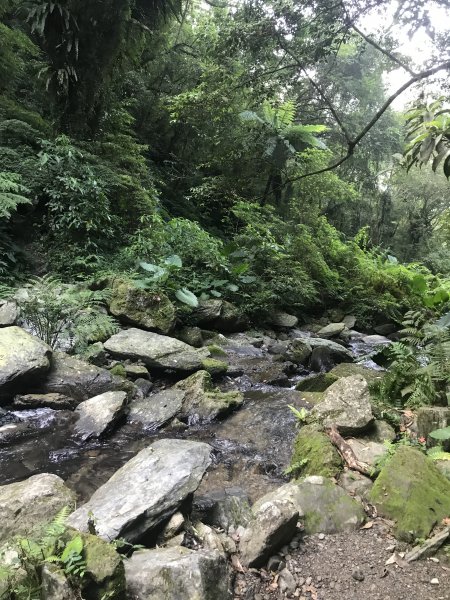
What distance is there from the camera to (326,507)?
2.94 metres

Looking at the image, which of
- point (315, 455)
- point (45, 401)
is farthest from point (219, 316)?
point (315, 455)

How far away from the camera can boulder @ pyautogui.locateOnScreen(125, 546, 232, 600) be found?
2.03m

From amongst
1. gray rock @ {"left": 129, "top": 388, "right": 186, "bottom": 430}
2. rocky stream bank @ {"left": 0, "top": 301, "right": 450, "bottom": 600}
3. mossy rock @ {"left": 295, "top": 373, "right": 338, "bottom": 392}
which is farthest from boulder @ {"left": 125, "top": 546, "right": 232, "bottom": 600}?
mossy rock @ {"left": 295, "top": 373, "right": 338, "bottom": 392}

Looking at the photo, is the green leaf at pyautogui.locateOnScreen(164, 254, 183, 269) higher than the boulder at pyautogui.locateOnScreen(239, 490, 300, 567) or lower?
higher

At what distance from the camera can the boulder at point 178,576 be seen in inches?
79.8

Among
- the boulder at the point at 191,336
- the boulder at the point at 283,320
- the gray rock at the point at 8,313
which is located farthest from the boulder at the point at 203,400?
the boulder at the point at 283,320

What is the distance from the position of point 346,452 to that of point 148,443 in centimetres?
199

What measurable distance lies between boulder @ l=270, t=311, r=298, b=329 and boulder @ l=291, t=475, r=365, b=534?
287 inches

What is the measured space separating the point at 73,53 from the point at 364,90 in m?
17.4

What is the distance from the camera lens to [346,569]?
247 centimetres

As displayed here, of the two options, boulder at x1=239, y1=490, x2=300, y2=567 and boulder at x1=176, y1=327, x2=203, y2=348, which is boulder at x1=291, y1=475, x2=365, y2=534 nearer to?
boulder at x1=239, y1=490, x2=300, y2=567

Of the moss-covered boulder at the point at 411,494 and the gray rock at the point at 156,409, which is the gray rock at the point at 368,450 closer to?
the moss-covered boulder at the point at 411,494

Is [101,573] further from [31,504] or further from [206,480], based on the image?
[206,480]

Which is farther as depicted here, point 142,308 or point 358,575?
point 142,308
